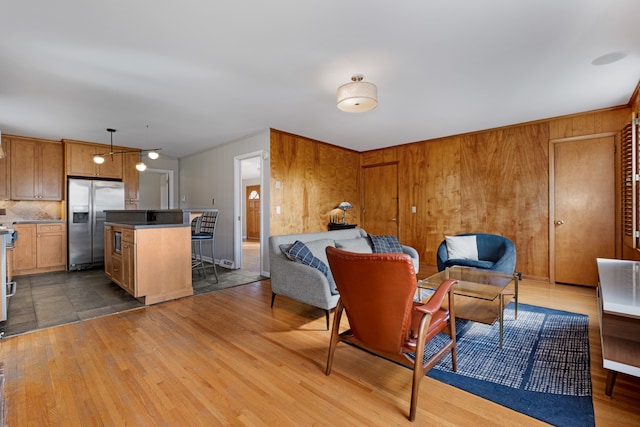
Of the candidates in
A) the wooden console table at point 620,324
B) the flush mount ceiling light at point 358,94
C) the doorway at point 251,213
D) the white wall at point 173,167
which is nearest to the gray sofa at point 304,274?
the wooden console table at point 620,324

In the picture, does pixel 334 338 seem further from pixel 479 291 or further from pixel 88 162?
pixel 88 162

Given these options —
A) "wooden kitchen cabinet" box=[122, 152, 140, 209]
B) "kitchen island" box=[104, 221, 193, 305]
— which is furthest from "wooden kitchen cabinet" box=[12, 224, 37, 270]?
"kitchen island" box=[104, 221, 193, 305]

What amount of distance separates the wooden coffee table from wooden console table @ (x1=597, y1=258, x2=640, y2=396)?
0.62m

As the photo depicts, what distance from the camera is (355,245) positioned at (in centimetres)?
383

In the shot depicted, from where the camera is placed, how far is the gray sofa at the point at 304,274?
271 cm

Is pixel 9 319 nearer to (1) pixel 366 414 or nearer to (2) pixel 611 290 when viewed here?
(1) pixel 366 414

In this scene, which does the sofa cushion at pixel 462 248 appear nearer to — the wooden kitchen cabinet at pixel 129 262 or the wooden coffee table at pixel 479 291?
the wooden coffee table at pixel 479 291

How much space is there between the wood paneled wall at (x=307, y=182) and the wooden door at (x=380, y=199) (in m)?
0.27

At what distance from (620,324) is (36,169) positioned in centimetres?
801

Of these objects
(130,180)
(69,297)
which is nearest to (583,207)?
(69,297)

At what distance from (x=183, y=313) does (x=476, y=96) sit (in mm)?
4144

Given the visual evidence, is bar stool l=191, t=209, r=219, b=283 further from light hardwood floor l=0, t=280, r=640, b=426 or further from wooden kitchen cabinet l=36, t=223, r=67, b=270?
wooden kitchen cabinet l=36, t=223, r=67, b=270

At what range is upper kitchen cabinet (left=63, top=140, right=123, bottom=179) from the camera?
541cm

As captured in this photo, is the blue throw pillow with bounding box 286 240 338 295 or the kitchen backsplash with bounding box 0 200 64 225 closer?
the blue throw pillow with bounding box 286 240 338 295
